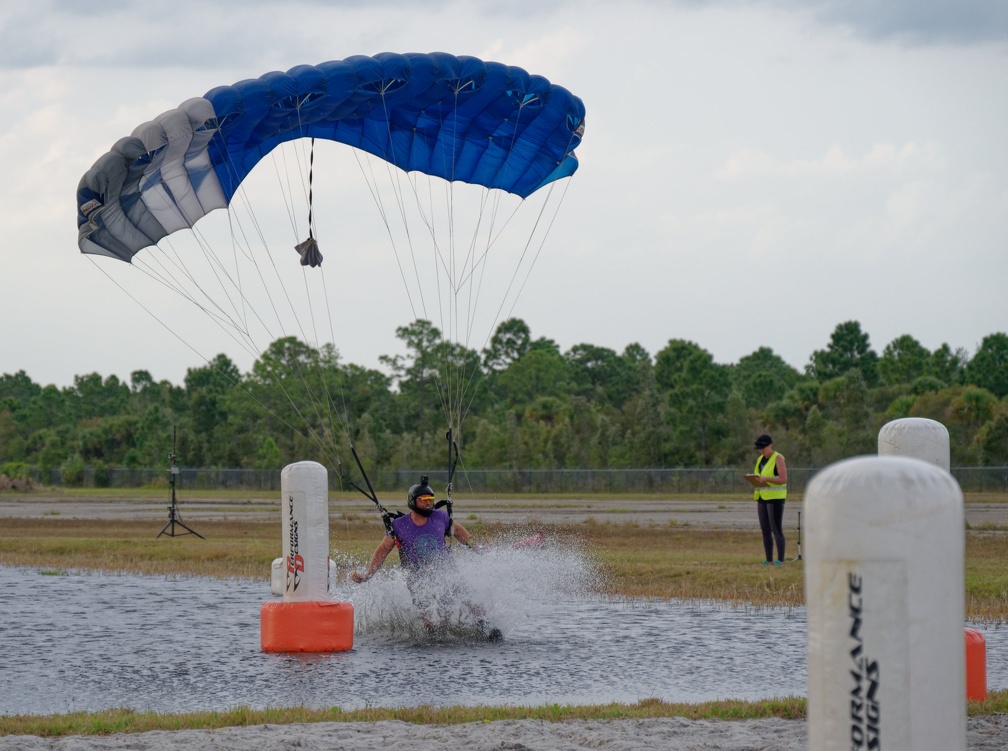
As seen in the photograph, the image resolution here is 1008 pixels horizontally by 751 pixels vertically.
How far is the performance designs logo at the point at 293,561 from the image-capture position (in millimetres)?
11711

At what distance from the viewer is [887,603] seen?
3.68 metres

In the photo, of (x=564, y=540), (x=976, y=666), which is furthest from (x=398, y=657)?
(x=564, y=540)

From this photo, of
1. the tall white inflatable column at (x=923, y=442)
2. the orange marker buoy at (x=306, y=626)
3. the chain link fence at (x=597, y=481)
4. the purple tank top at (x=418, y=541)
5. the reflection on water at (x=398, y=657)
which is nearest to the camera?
the tall white inflatable column at (x=923, y=442)

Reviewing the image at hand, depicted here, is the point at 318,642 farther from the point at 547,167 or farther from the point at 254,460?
the point at 254,460

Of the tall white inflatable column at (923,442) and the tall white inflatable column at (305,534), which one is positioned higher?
the tall white inflatable column at (923,442)

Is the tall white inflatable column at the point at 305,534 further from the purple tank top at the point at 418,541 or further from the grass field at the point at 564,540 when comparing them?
the grass field at the point at 564,540

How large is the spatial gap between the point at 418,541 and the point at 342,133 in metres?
6.26

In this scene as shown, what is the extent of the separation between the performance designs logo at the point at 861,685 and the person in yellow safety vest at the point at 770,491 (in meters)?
12.8

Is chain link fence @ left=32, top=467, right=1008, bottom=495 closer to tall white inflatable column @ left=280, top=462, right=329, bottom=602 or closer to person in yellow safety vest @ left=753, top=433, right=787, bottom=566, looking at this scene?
person in yellow safety vest @ left=753, top=433, right=787, bottom=566

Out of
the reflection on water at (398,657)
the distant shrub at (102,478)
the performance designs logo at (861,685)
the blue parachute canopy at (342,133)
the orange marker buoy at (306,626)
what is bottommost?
the distant shrub at (102,478)

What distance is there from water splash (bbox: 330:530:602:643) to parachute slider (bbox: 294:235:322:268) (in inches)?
163

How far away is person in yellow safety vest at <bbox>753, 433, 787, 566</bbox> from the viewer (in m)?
16.5

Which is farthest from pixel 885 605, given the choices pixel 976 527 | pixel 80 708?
pixel 976 527

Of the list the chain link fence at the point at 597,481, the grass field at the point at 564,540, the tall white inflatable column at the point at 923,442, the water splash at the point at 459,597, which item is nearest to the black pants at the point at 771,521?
the grass field at the point at 564,540
